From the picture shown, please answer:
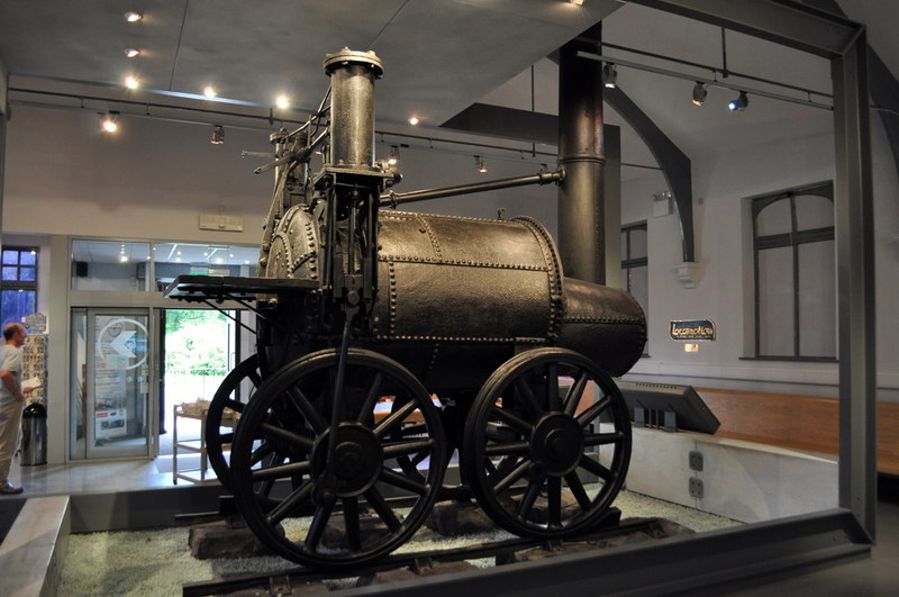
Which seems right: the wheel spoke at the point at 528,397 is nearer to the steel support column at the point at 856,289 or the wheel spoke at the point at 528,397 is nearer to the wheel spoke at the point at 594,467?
the wheel spoke at the point at 594,467

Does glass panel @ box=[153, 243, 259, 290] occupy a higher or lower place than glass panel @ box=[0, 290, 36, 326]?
higher

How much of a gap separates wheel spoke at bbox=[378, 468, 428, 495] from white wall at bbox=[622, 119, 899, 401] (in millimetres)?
5896

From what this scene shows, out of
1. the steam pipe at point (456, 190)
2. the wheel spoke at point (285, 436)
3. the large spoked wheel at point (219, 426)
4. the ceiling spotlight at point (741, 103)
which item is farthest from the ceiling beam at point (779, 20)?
the large spoked wheel at point (219, 426)

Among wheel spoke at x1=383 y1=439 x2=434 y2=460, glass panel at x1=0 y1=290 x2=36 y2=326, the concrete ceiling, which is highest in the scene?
the concrete ceiling

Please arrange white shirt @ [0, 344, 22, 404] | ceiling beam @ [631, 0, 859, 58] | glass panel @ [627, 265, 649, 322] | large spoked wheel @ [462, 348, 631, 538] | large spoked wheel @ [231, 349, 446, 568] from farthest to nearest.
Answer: glass panel @ [627, 265, 649, 322] < white shirt @ [0, 344, 22, 404] < ceiling beam @ [631, 0, 859, 58] < large spoked wheel @ [462, 348, 631, 538] < large spoked wheel @ [231, 349, 446, 568]

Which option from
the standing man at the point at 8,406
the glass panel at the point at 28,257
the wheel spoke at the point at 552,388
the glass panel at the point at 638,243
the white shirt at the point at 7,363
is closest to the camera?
the wheel spoke at the point at 552,388

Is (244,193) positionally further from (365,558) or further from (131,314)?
(365,558)

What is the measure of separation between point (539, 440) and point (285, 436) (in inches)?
51.3

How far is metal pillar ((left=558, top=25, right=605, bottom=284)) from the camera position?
200 inches

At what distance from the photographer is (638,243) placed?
11.7 metres

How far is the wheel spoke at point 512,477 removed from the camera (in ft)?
12.2

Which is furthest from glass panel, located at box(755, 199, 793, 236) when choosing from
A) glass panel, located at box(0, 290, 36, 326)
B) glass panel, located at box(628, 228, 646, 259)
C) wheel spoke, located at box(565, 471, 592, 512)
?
glass panel, located at box(0, 290, 36, 326)

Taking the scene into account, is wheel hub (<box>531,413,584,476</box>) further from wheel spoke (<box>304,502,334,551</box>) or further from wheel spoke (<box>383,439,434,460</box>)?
wheel spoke (<box>304,502,334,551</box>)

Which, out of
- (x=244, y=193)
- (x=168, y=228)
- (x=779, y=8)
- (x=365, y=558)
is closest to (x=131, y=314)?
(x=168, y=228)
